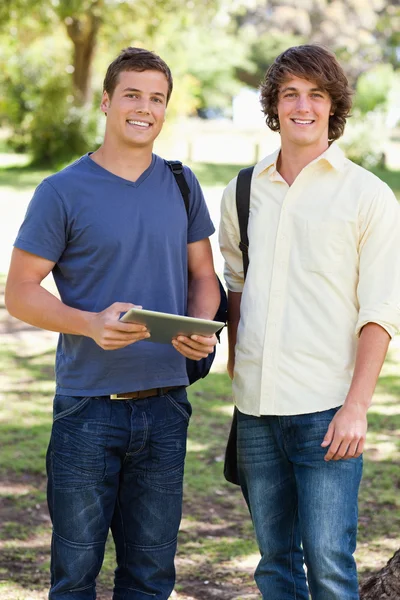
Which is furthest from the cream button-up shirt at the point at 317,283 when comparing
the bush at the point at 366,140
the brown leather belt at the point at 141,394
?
the bush at the point at 366,140

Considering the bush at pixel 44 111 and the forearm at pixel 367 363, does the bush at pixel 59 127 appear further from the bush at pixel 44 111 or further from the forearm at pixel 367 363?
the forearm at pixel 367 363

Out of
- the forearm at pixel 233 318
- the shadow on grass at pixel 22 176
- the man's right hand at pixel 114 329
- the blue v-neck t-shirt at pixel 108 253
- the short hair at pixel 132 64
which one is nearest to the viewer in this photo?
the man's right hand at pixel 114 329

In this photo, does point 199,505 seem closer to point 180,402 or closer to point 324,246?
point 180,402

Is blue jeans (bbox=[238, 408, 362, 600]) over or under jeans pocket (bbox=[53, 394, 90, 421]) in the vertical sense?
under

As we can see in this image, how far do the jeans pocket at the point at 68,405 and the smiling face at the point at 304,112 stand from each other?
113cm

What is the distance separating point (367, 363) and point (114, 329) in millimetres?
813

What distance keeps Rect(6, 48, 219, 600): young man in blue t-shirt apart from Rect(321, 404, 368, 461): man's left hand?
477 millimetres

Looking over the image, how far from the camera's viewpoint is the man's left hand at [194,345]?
293 cm

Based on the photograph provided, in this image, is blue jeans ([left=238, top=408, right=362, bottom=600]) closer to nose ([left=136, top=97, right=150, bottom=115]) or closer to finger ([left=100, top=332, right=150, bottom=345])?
finger ([left=100, top=332, right=150, bottom=345])

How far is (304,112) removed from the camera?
9.99 feet

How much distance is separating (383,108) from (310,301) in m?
29.8

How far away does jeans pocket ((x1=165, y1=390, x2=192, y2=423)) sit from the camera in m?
3.18

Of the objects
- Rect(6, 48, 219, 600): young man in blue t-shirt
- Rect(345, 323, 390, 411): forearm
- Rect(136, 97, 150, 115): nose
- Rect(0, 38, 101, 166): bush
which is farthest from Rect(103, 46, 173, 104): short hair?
Rect(0, 38, 101, 166): bush

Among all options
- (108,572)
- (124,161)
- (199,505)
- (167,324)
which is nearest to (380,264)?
(167,324)
